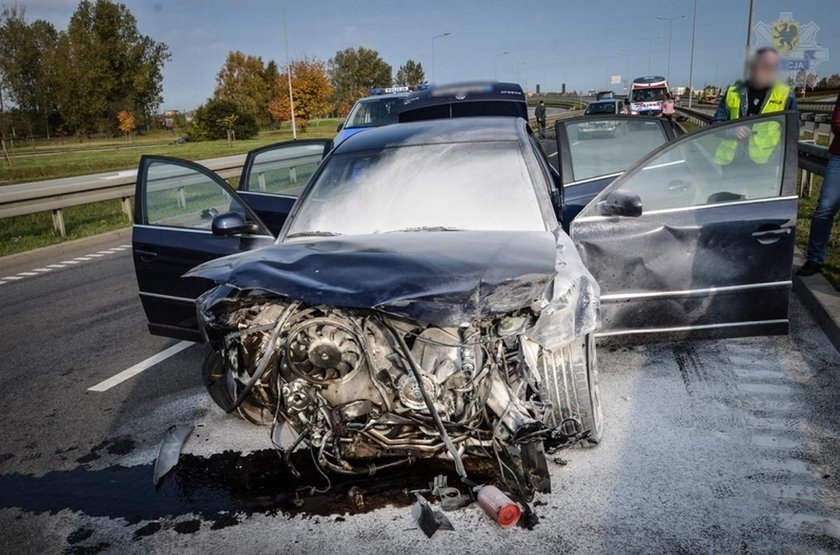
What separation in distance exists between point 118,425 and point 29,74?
59.9m

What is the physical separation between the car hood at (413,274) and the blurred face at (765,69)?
436 centimetres

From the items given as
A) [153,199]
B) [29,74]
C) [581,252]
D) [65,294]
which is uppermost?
[29,74]

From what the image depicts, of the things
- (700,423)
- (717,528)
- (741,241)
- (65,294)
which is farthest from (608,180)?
(65,294)

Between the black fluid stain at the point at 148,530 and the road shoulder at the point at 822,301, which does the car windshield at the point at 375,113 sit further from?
the black fluid stain at the point at 148,530

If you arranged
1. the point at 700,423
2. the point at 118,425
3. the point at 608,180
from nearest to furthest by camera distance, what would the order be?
1. the point at 700,423
2. the point at 118,425
3. the point at 608,180

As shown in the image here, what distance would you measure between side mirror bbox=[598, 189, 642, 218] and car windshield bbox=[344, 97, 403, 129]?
30.1 feet

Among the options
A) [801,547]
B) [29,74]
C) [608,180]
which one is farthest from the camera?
[29,74]

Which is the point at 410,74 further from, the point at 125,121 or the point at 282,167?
the point at 282,167

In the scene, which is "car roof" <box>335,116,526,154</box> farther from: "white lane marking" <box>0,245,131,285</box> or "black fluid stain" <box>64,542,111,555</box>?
"white lane marking" <box>0,245,131,285</box>

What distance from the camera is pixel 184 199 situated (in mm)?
5352

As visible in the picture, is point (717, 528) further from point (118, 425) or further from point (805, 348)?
point (118, 425)

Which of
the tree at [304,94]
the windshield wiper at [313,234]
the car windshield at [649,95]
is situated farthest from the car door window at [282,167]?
the tree at [304,94]

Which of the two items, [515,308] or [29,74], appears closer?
[515,308]

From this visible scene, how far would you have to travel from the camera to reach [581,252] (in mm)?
4488
